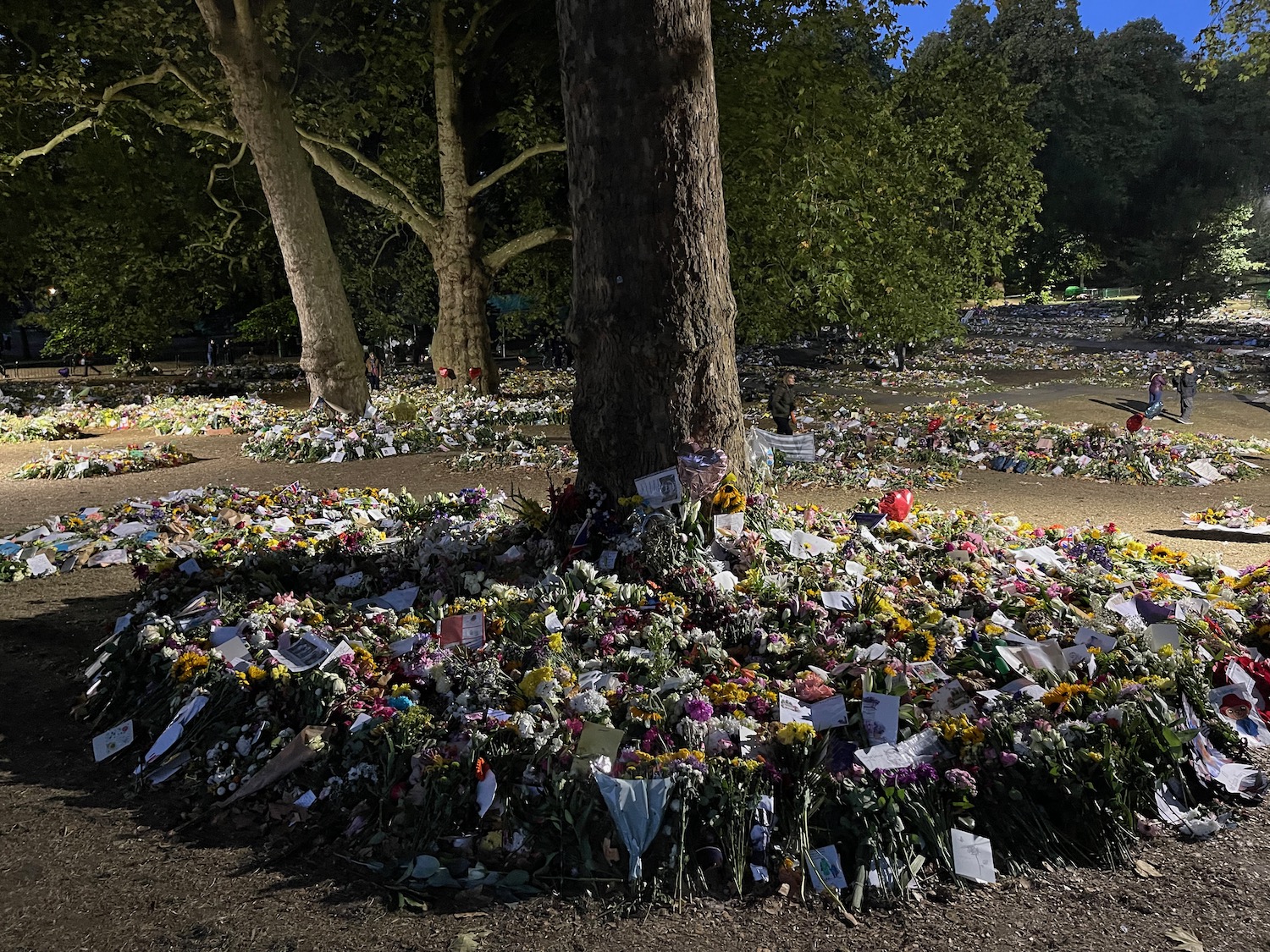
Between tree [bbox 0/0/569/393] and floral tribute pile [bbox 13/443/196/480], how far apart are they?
20.4ft

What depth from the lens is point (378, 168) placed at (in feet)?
57.1

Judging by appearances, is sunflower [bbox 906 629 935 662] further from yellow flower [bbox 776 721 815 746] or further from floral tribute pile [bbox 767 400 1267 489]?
floral tribute pile [bbox 767 400 1267 489]

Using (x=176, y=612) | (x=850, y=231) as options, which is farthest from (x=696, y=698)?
(x=850, y=231)

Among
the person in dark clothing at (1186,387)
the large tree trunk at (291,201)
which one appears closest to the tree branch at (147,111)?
the large tree trunk at (291,201)

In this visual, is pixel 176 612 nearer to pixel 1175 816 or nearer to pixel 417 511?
pixel 417 511

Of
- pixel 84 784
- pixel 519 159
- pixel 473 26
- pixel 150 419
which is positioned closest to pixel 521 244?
pixel 519 159

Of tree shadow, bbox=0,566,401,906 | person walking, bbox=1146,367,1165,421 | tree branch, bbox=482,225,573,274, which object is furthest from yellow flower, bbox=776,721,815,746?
person walking, bbox=1146,367,1165,421

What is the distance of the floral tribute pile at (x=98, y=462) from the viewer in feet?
39.2

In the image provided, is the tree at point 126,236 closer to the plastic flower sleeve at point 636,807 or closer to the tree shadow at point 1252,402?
the plastic flower sleeve at point 636,807

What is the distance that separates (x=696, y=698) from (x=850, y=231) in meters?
10.8

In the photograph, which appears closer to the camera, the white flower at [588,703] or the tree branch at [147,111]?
the white flower at [588,703]

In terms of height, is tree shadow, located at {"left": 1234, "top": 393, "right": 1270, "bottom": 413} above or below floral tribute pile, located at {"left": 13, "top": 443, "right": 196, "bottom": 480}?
below

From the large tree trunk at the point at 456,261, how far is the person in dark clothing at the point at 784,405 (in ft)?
24.7

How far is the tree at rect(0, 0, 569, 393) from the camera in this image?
15156mm
